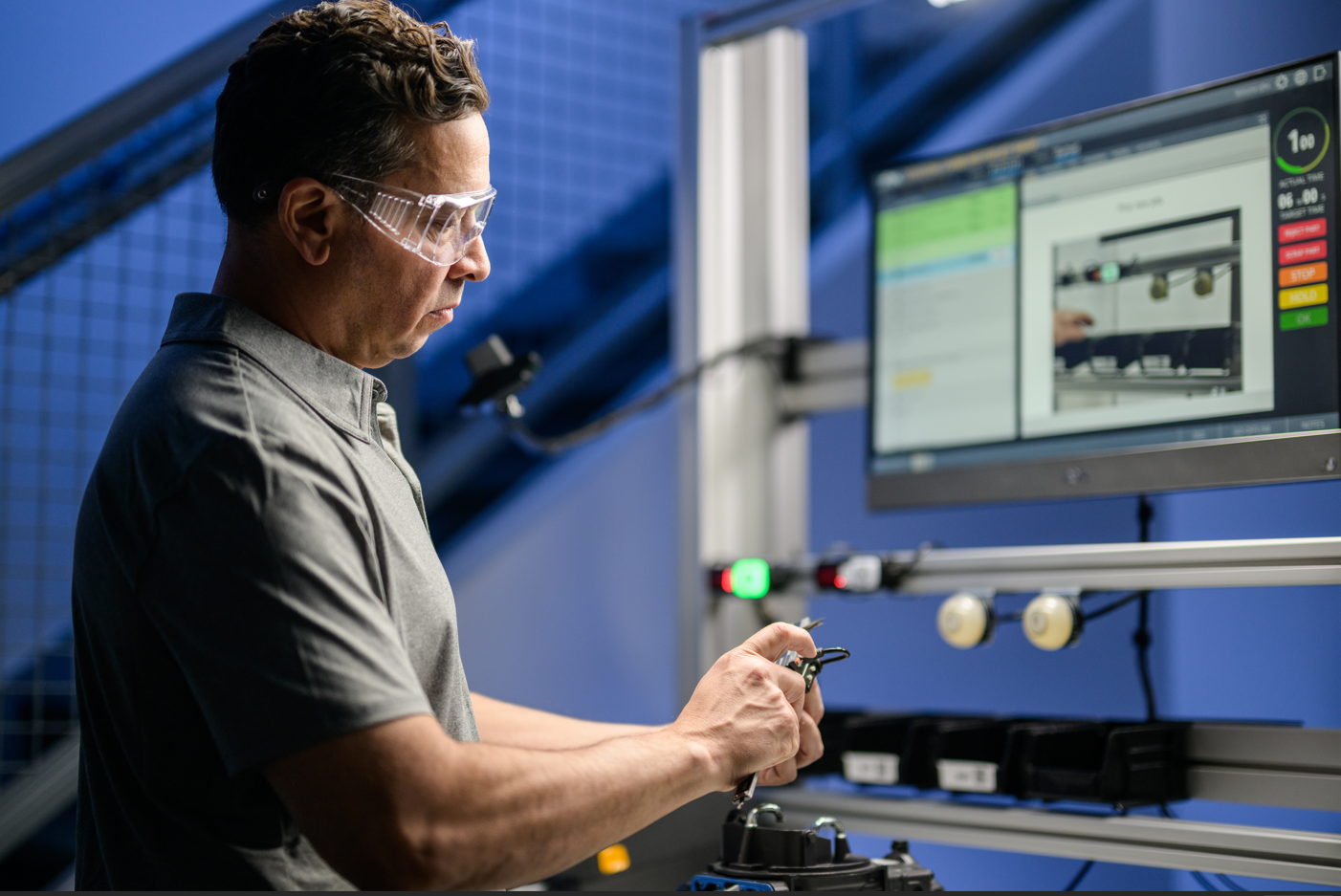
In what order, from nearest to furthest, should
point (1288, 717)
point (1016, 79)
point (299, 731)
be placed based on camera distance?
point (299, 731) < point (1288, 717) < point (1016, 79)

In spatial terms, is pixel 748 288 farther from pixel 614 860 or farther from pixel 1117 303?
pixel 614 860

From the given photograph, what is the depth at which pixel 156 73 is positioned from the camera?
88.5 inches

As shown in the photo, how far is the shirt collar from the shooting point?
1.01 meters

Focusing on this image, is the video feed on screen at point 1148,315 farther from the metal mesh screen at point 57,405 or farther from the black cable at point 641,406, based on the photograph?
the metal mesh screen at point 57,405

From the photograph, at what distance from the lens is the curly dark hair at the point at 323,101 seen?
104cm

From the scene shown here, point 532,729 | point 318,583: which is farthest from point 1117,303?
point 318,583

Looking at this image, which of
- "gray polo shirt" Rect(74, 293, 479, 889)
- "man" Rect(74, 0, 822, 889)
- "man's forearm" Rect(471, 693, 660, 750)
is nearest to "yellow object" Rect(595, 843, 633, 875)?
"man's forearm" Rect(471, 693, 660, 750)

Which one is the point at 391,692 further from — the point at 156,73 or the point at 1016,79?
the point at 1016,79

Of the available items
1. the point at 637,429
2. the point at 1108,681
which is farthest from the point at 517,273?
the point at 1108,681

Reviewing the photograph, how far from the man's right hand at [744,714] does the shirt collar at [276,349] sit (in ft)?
1.33

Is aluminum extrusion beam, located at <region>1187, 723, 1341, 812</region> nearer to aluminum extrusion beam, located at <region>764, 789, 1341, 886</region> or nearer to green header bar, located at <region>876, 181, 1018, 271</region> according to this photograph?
aluminum extrusion beam, located at <region>764, 789, 1341, 886</region>

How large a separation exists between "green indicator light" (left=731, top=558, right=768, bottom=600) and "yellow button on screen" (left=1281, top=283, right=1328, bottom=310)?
0.83m

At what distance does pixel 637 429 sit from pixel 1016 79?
4.53 ft

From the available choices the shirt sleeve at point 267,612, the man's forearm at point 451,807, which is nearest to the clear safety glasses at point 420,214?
the shirt sleeve at point 267,612
